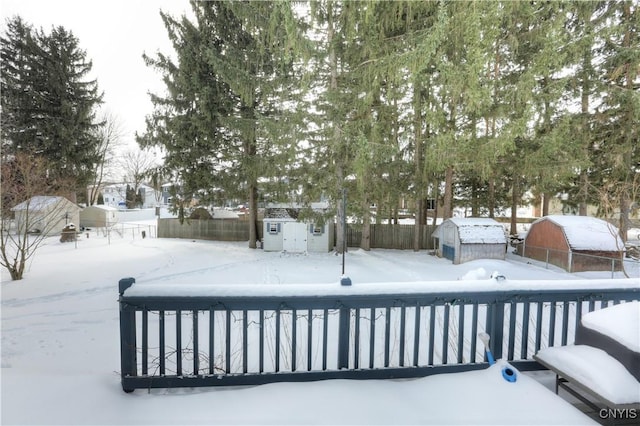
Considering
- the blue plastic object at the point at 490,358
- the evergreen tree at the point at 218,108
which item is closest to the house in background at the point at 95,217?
the evergreen tree at the point at 218,108

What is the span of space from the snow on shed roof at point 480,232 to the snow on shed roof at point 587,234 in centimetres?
213


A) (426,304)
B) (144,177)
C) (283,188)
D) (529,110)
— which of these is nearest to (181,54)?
(144,177)

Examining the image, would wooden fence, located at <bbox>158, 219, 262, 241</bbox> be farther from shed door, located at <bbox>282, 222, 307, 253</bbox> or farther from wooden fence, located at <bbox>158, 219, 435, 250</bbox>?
shed door, located at <bbox>282, 222, 307, 253</bbox>

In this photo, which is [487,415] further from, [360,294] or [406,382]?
[360,294]

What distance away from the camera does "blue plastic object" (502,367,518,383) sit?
A: 2328mm

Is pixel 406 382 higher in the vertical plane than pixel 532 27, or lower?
lower

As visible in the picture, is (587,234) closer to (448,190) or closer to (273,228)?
(448,190)

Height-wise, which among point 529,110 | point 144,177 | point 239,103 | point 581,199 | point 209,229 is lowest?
point 209,229

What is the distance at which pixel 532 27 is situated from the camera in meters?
11.2

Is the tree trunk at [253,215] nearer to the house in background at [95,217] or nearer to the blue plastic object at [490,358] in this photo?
the blue plastic object at [490,358]

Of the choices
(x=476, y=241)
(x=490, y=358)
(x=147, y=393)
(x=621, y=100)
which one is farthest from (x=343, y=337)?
(x=621, y=100)

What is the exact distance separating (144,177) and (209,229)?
15.7ft

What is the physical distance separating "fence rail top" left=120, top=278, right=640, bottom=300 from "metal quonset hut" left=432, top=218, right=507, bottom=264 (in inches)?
375

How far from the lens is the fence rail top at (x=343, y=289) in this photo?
2.29 metres
